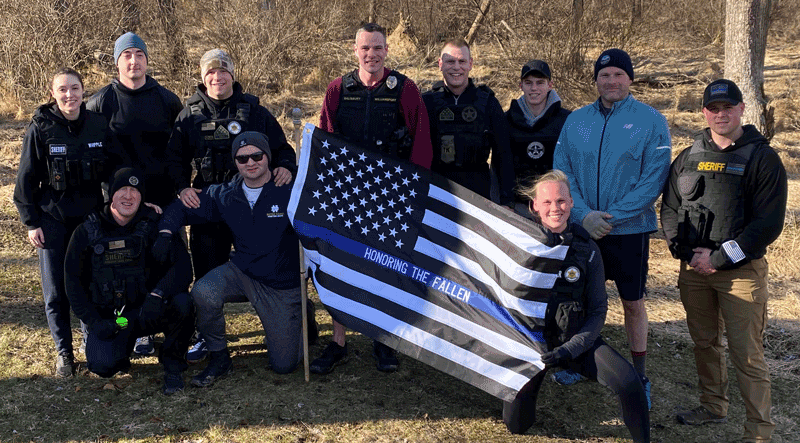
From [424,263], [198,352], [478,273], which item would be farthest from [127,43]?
[478,273]

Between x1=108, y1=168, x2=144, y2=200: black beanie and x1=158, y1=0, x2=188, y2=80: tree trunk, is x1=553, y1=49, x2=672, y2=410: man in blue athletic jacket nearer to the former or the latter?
x1=108, y1=168, x2=144, y2=200: black beanie

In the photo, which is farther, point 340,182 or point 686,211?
point 340,182

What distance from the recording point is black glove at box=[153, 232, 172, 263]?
5461 millimetres

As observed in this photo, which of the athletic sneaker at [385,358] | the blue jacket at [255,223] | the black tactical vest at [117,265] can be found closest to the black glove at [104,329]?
the black tactical vest at [117,265]

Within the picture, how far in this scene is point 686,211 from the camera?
15.8 feet

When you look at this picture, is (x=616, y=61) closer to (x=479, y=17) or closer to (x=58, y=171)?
(x=58, y=171)

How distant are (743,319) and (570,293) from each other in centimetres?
111

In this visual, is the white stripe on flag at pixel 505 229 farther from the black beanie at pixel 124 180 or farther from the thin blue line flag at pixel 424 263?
the black beanie at pixel 124 180

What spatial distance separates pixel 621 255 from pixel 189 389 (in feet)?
10.7

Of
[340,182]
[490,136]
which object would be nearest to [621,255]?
[490,136]

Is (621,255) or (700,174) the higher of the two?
(700,174)

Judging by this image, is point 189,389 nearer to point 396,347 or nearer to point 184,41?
point 396,347

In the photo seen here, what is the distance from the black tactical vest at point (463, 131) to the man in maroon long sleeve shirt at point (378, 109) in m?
0.15

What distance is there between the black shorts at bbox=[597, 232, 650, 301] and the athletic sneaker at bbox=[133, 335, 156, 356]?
3.63 metres
